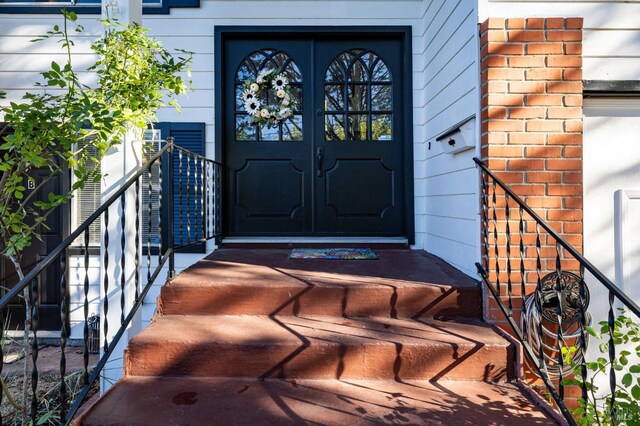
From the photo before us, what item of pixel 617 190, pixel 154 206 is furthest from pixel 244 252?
pixel 617 190

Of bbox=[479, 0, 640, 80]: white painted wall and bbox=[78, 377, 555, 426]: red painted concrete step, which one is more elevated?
bbox=[479, 0, 640, 80]: white painted wall

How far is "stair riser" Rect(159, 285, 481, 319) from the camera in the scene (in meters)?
2.09

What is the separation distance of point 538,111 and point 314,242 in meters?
2.05

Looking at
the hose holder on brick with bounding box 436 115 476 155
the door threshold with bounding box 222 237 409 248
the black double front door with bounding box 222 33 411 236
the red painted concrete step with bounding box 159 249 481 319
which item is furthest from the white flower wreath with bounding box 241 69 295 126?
the red painted concrete step with bounding box 159 249 481 319

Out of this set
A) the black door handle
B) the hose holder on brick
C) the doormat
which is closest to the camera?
the hose holder on brick

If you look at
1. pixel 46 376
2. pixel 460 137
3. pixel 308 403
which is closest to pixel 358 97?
pixel 460 137

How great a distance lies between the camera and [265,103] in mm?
3496

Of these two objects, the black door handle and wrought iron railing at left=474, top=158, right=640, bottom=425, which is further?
the black door handle

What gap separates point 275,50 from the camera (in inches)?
139

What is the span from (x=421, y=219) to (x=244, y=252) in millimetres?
1611

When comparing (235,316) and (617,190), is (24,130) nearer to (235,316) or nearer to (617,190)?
(235,316)

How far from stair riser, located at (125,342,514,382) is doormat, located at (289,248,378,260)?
1.16 metres

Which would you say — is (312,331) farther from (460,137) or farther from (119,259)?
(460,137)

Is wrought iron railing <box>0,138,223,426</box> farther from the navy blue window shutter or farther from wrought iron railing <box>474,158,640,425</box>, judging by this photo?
wrought iron railing <box>474,158,640,425</box>
